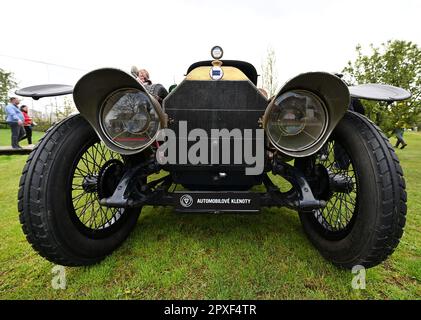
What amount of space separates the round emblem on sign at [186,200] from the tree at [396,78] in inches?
238

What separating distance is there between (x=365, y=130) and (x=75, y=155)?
6.38ft

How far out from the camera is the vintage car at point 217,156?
136 centimetres

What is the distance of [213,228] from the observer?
2242mm

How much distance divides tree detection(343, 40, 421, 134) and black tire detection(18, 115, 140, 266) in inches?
257

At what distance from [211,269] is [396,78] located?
6.68 meters

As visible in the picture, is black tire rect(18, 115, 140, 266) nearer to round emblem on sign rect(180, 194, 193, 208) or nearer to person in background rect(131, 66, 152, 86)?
round emblem on sign rect(180, 194, 193, 208)

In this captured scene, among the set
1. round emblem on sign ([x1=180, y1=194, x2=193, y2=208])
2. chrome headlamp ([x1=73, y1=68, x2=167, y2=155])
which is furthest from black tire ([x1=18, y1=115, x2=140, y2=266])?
round emblem on sign ([x1=180, y1=194, x2=193, y2=208])

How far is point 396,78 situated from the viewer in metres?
5.70

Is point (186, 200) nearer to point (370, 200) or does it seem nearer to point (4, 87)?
point (370, 200)

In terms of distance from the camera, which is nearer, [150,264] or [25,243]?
[150,264]

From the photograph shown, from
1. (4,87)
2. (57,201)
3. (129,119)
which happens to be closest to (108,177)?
(57,201)
